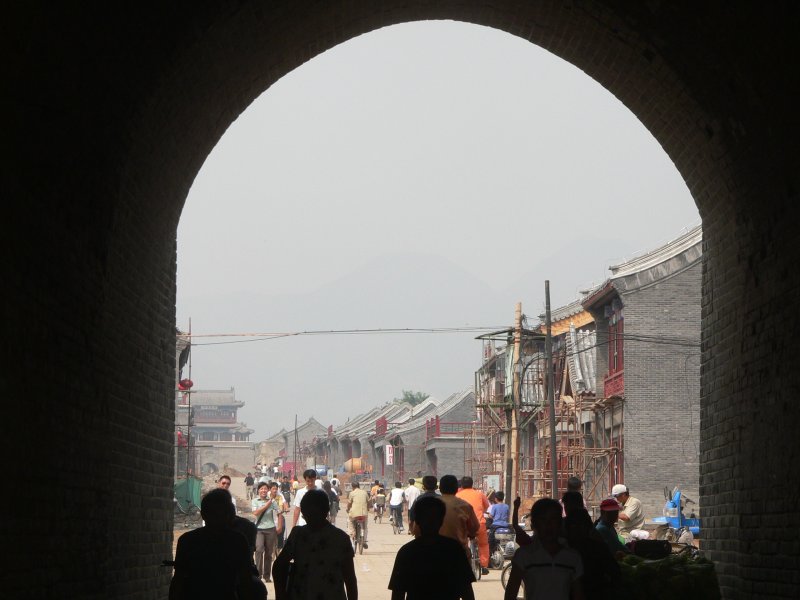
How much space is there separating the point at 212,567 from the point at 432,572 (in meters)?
1.16

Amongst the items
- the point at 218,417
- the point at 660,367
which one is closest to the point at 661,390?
the point at 660,367

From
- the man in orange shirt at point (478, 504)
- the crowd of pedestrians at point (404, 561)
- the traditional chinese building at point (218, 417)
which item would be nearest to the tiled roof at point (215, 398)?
the traditional chinese building at point (218, 417)

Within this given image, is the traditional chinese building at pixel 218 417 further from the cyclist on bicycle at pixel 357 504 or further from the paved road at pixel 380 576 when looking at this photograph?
the cyclist on bicycle at pixel 357 504

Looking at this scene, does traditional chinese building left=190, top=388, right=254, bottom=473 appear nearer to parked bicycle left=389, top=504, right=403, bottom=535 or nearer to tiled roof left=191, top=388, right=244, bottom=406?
tiled roof left=191, top=388, right=244, bottom=406

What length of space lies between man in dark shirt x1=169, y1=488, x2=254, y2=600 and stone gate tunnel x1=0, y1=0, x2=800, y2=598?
82 centimetres

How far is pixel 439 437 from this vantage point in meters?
67.4

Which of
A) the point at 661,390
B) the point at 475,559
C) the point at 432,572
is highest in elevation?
the point at 661,390

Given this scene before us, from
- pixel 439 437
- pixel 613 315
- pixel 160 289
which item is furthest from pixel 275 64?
pixel 439 437

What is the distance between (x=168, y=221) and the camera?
1132 cm

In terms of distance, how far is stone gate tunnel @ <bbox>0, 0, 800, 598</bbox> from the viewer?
7301mm

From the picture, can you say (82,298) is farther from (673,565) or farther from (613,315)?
(613,315)

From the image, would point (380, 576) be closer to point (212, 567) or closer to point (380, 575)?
point (380, 575)

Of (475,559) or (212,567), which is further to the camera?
(475,559)

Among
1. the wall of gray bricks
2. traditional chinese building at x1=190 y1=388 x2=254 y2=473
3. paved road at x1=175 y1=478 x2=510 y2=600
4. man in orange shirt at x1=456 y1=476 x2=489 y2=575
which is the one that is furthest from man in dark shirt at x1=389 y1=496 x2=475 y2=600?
traditional chinese building at x1=190 y1=388 x2=254 y2=473
